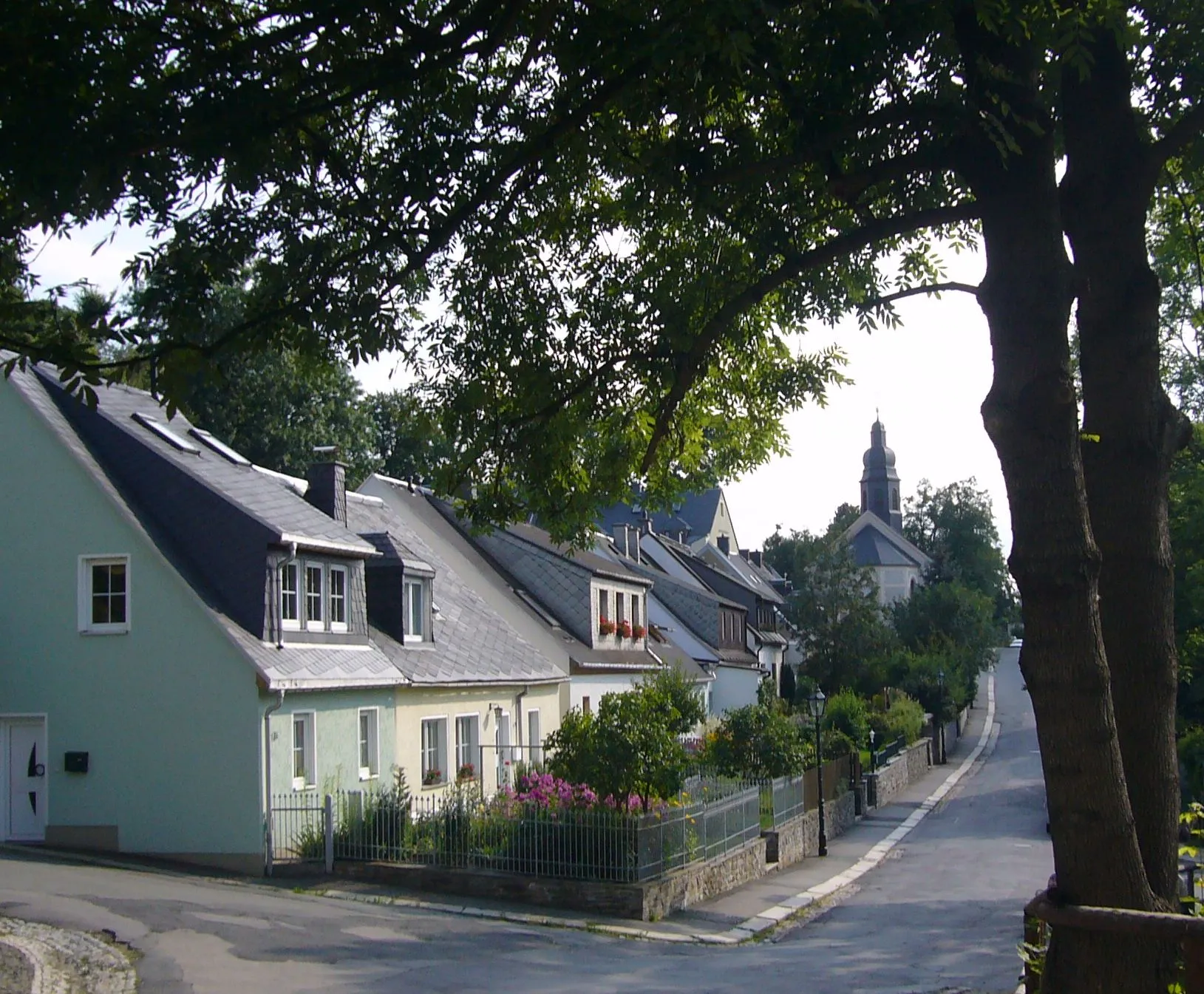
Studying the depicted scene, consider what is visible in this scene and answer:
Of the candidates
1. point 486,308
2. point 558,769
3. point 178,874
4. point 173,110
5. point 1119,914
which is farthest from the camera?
point 558,769

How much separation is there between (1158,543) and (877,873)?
2131 centimetres

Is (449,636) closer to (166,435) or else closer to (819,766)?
(166,435)

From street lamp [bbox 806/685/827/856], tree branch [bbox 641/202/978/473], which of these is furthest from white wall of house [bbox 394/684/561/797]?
tree branch [bbox 641/202/978/473]

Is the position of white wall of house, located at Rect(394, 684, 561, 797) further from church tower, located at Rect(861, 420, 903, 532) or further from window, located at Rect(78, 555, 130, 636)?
church tower, located at Rect(861, 420, 903, 532)

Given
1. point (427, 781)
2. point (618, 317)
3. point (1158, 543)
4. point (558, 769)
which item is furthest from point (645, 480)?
point (427, 781)

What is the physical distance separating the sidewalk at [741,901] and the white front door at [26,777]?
5.09m

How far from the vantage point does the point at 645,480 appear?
492 inches

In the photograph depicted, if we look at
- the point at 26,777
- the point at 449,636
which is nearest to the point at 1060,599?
the point at 26,777

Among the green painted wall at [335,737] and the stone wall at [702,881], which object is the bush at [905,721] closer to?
the stone wall at [702,881]

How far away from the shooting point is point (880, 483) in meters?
139

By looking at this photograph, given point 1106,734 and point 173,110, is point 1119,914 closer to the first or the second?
point 1106,734

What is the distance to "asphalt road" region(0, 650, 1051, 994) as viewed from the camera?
13422 millimetres

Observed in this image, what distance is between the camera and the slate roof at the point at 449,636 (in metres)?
26.7

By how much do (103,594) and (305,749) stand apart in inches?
162
